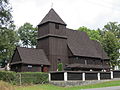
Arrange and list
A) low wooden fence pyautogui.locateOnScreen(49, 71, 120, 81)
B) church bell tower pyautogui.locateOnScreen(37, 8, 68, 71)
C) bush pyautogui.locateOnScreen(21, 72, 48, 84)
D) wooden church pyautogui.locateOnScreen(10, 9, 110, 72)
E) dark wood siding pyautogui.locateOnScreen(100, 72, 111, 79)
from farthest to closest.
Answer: church bell tower pyautogui.locateOnScreen(37, 8, 68, 71)
wooden church pyautogui.locateOnScreen(10, 9, 110, 72)
dark wood siding pyautogui.locateOnScreen(100, 72, 111, 79)
low wooden fence pyautogui.locateOnScreen(49, 71, 120, 81)
bush pyautogui.locateOnScreen(21, 72, 48, 84)

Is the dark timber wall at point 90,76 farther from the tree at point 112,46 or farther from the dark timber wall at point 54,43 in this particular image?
the tree at point 112,46

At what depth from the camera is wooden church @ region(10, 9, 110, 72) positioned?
119 ft

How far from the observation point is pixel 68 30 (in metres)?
45.9

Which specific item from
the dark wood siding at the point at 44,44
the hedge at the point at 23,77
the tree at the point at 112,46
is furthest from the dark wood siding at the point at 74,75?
the tree at the point at 112,46

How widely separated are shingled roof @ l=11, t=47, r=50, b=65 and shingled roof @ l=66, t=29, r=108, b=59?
6273 mm

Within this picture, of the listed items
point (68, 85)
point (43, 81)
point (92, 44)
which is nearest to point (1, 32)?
point (43, 81)

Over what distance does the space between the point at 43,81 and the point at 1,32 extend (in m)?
8.89

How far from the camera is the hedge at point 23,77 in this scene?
2572 centimetres

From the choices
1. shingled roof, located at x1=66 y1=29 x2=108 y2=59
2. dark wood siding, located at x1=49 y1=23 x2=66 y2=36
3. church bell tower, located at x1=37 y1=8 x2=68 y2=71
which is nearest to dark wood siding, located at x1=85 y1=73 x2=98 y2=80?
church bell tower, located at x1=37 y1=8 x2=68 y2=71

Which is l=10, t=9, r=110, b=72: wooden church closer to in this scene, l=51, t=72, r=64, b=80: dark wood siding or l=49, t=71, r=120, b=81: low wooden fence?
l=51, t=72, r=64, b=80: dark wood siding

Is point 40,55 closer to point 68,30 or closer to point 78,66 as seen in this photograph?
point 78,66

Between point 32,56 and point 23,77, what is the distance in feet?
32.0

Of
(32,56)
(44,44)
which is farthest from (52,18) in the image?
(32,56)

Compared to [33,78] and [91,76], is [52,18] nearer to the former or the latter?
[91,76]
